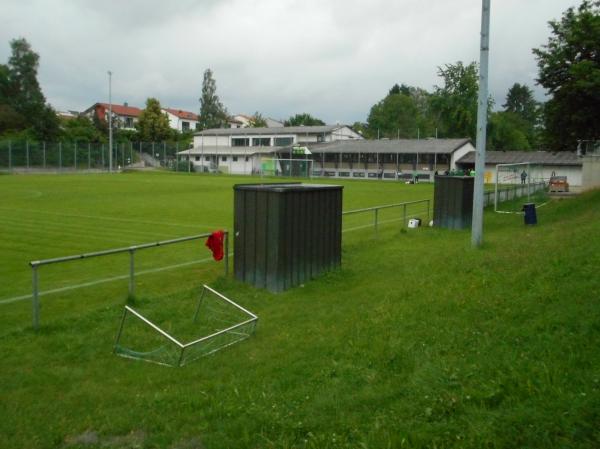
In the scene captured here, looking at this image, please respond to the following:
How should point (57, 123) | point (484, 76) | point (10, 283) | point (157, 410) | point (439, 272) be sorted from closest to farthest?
1. point (157, 410)
2. point (439, 272)
3. point (10, 283)
4. point (484, 76)
5. point (57, 123)

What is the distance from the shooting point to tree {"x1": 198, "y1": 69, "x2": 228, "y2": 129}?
11725cm

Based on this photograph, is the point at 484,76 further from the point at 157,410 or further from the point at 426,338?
the point at 157,410

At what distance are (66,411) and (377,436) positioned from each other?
295 centimetres

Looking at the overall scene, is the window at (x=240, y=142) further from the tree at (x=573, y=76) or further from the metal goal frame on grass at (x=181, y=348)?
the metal goal frame on grass at (x=181, y=348)

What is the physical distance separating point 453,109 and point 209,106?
51.3 metres

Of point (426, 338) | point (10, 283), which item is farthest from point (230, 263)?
point (426, 338)

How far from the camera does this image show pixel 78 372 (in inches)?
251

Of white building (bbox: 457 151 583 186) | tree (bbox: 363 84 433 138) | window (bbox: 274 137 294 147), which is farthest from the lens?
tree (bbox: 363 84 433 138)

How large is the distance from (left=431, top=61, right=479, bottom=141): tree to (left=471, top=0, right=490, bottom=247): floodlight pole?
7444 cm

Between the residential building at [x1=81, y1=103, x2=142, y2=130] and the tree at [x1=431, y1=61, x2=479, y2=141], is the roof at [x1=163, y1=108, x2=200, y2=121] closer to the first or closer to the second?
the residential building at [x1=81, y1=103, x2=142, y2=130]

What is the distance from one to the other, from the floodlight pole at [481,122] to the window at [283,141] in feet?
234

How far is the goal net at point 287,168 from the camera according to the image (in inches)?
2758

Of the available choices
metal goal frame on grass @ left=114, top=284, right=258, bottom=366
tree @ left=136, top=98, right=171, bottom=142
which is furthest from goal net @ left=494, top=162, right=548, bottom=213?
tree @ left=136, top=98, right=171, bottom=142

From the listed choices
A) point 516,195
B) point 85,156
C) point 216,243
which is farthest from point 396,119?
point 216,243
